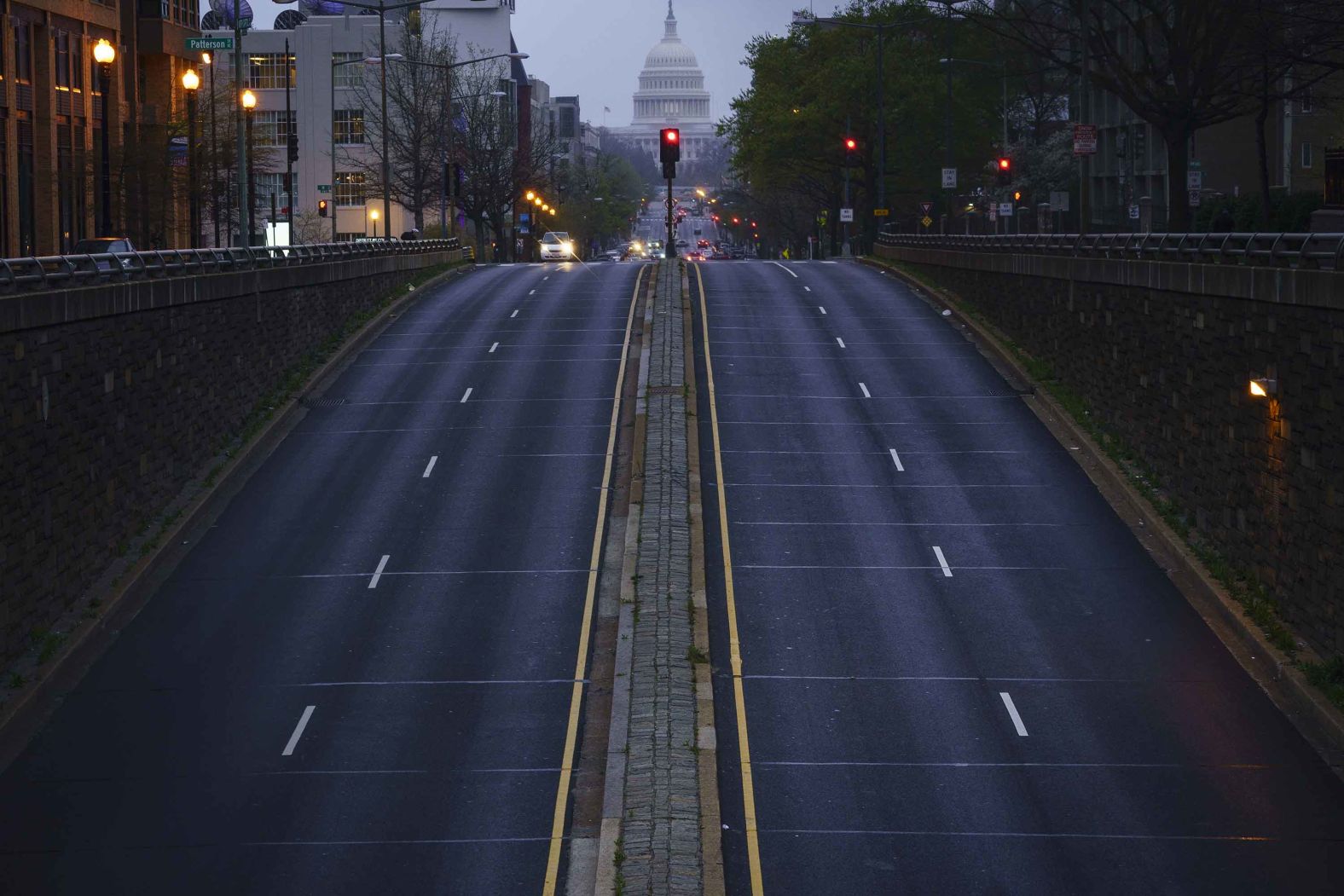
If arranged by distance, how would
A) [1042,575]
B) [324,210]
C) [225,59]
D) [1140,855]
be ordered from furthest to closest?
[225,59] → [324,210] → [1042,575] → [1140,855]

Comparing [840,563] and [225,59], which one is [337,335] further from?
[225,59]

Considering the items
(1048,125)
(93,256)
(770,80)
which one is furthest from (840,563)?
(1048,125)

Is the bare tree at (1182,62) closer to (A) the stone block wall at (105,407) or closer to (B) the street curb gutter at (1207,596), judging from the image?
(B) the street curb gutter at (1207,596)

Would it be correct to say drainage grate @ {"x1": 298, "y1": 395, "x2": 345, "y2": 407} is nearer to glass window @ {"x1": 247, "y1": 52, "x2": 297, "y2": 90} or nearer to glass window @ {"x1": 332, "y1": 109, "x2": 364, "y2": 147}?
glass window @ {"x1": 332, "y1": 109, "x2": 364, "y2": 147}

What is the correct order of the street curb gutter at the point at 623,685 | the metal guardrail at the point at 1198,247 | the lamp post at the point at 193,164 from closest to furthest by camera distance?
the street curb gutter at the point at 623,685, the metal guardrail at the point at 1198,247, the lamp post at the point at 193,164

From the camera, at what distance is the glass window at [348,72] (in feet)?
402

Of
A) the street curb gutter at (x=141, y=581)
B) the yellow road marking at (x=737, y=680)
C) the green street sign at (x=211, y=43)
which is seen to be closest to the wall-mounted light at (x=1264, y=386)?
the yellow road marking at (x=737, y=680)

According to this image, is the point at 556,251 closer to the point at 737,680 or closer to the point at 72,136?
the point at 72,136

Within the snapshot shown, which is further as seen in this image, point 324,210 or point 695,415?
point 324,210

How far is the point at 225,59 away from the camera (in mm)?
126438

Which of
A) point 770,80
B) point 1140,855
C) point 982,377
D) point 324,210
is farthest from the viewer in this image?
point 770,80

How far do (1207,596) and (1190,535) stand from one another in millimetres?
2814

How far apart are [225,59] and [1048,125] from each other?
60053mm

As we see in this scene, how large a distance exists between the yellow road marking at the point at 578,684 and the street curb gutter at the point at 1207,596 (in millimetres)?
9263
